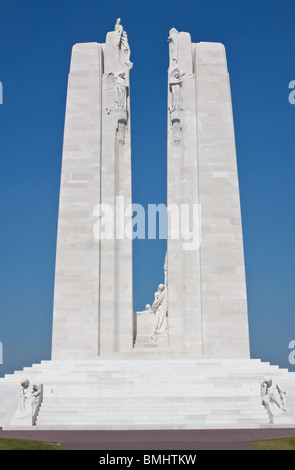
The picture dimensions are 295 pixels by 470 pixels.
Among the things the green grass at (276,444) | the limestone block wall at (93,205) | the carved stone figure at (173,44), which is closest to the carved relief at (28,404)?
the limestone block wall at (93,205)

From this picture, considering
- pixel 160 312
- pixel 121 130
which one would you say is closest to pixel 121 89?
pixel 121 130

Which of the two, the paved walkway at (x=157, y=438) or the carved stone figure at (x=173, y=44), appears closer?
the paved walkway at (x=157, y=438)

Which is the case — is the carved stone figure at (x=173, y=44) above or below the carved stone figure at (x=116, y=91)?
above

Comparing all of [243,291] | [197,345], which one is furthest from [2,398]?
[243,291]

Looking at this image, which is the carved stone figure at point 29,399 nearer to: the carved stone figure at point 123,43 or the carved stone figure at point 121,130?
the carved stone figure at point 121,130

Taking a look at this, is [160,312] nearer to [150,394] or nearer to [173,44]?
[150,394]

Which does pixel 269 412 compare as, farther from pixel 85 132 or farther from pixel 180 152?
pixel 85 132

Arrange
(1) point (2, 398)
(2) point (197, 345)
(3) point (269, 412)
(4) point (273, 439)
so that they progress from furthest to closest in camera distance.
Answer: (2) point (197, 345)
(1) point (2, 398)
(3) point (269, 412)
(4) point (273, 439)
